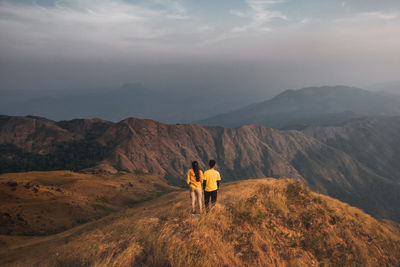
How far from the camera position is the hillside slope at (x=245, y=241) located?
318 inches

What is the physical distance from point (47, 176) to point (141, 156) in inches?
4139

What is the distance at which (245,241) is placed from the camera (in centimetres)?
915

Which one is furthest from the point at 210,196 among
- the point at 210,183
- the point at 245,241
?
the point at 245,241

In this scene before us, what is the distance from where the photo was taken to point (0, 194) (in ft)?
143

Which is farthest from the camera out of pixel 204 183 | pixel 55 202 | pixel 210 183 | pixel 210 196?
pixel 55 202

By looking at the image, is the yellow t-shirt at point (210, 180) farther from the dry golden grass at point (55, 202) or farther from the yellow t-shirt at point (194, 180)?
A: the dry golden grass at point (55, 202)

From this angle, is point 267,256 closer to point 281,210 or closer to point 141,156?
point 281,210

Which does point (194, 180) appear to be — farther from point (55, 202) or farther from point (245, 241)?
point (55, 202)

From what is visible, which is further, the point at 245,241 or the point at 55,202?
the point at 55,202

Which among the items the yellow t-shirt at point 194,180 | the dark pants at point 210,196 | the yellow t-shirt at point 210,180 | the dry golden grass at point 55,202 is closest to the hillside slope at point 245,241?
the dark pants at point 210,196

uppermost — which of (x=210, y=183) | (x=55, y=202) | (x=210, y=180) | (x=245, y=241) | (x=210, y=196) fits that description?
(x=210, y=180)

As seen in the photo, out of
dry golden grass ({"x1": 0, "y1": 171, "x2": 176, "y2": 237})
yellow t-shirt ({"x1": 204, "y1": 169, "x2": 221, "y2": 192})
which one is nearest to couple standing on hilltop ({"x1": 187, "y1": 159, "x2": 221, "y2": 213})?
yellow t-shirt ({"x1": 204, "y1": 169, "x2": 221, "y2": 192})

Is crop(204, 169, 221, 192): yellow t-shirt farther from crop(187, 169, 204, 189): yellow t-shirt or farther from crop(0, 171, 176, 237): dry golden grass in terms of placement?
crop(0, 171, 176, 237): dry golden grass

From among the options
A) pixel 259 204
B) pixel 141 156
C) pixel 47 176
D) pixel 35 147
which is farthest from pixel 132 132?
pixel 259 204
